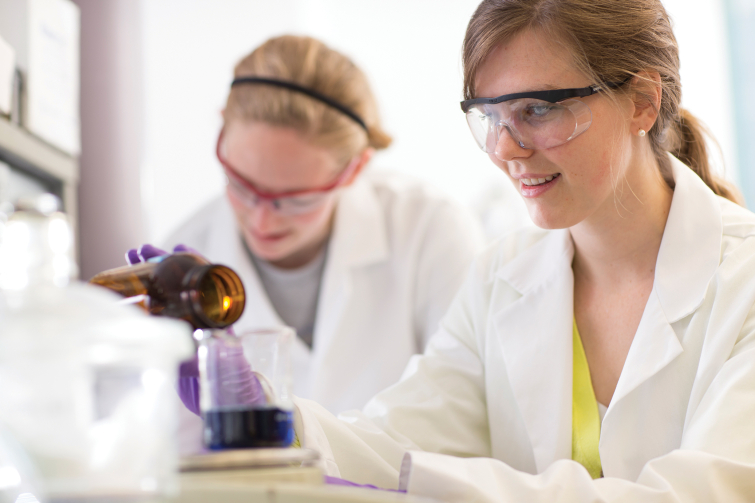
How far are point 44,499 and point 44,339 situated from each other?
5.0 inches

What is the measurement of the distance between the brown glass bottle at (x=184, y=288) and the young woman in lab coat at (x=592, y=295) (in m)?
0.24

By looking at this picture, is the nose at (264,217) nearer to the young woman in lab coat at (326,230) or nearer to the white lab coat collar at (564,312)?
the young woman in lab coat at (326,230)

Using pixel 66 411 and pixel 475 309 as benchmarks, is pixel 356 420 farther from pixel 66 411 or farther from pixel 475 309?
pixel 66 411

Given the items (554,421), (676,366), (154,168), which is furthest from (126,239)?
(676,366)

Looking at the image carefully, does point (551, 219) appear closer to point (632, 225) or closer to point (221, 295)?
point (632, 225)

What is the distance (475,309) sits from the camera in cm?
149

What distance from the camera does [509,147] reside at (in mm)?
1203

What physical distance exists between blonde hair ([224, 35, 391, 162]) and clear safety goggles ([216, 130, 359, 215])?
0.11 metres

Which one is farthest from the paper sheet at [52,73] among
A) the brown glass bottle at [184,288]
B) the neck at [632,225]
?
the neck at [632,225]

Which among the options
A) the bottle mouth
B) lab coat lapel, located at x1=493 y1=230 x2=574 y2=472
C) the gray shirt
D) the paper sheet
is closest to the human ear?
lab coat lapel, located at x1=493 y1=230 x2=574 y2=472

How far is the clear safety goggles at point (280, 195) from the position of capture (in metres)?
1.84

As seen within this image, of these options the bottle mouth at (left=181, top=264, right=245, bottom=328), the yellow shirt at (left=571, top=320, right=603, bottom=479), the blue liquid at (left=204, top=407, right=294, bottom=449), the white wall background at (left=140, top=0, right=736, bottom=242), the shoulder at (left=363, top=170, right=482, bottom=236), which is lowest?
the yellow shirt at (left=571, top=320, right=603, bottom=479)

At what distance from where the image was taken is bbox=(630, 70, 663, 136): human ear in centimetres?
122

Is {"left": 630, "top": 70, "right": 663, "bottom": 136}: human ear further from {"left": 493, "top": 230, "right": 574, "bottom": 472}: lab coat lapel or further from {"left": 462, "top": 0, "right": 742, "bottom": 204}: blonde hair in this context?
{"left": 493, "top": 230, "right": 574, "bottom": 472}: lab coat lapel
